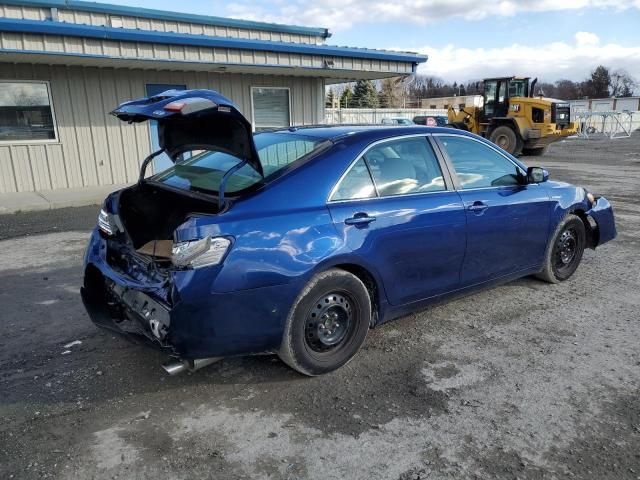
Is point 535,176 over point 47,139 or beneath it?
beneath

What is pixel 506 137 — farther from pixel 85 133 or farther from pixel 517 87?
pixel 85 133

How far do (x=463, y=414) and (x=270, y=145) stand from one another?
220cm

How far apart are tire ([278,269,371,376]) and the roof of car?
1020 mm

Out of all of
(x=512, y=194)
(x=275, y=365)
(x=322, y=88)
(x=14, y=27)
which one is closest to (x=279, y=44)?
(x=322, y=88)

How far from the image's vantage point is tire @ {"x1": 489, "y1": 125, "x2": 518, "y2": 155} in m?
18.4

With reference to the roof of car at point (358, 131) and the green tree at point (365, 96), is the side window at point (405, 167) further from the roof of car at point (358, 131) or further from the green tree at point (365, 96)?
the green tree at point (365, 96)

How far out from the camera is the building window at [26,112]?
10227mm

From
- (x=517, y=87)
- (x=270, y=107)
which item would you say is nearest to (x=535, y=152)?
(x=517, y=87)

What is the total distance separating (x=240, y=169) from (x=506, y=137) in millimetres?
17312

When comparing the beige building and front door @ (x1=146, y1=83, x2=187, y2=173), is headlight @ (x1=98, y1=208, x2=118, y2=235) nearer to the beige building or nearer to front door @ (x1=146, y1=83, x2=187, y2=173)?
the beige building

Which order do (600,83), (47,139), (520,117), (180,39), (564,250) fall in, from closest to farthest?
(564,250)
(180,39)
(47,139)
(520,117)
(600,83)

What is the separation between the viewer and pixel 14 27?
8219 mm

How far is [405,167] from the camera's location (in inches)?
146

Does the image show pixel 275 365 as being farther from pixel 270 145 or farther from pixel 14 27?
pixel 14 27
